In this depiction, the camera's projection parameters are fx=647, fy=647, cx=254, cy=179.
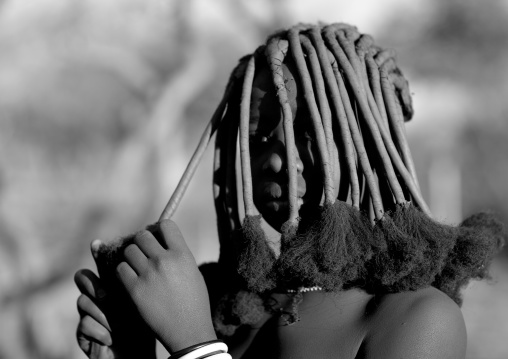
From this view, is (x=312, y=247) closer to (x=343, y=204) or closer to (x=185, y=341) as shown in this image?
(x=343, y=204)

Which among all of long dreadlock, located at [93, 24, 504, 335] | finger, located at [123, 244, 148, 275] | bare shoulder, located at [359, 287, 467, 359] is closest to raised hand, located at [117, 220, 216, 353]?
finger, located at [123, 244, 148, 275]

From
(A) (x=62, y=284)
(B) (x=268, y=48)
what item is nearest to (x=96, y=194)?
(A) (x=62, y=284)

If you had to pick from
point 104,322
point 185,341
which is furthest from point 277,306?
point 104,322

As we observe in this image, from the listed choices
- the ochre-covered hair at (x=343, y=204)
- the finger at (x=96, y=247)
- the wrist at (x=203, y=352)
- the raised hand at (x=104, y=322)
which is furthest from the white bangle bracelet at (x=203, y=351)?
the finger at (x=96, y=247)

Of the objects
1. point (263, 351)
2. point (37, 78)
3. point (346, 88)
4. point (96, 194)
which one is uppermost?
point (37, 78)

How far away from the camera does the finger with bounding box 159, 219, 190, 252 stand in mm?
1553

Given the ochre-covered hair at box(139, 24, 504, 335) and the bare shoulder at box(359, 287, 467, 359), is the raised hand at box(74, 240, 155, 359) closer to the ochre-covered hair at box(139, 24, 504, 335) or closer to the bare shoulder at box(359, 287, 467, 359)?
the ochre-covered hair at box(139, 24, 504, 335)

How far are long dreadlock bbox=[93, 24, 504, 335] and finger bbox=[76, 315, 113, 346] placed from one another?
0.30 m

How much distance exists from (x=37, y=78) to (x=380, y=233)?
5968 millimetres

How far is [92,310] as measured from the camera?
5.62 feet

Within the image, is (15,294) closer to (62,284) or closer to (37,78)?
(62,284)

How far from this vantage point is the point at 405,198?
61.8 inches

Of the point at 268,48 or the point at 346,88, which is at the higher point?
the point at 268,48

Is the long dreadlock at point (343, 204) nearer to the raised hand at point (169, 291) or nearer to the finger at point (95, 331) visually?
the raised hand at point (169, 291)
